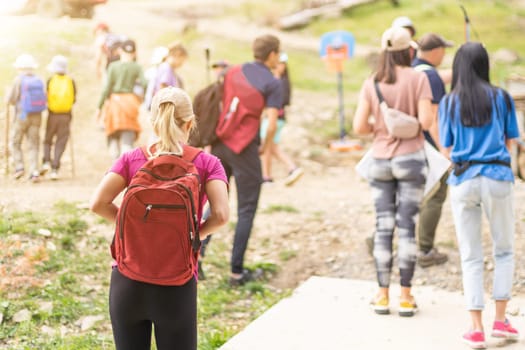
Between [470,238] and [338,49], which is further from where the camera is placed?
[338,49]

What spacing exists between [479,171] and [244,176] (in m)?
2.18

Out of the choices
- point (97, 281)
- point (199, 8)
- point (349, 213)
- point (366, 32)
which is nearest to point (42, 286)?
point (97, 281)

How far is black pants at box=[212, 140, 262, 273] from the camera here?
607 cm

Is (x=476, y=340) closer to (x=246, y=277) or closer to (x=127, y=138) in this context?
(x=246, y=277)

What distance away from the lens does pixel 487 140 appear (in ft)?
14.5

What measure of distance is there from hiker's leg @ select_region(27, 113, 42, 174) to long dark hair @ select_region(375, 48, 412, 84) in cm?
577

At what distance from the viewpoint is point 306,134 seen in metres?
14.5

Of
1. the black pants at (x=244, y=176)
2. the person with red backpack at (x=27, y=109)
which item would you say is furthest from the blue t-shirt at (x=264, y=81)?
the person with red backpack at (x=27, y=109)

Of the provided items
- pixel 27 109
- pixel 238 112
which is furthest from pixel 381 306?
pixel 27 109

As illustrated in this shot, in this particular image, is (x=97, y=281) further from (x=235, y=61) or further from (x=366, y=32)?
(x=366, y=32)

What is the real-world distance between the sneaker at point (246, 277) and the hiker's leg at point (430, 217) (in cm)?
144

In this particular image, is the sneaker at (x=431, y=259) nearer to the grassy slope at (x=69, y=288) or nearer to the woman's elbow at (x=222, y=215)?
the grassy slope at (x=69, y=288)

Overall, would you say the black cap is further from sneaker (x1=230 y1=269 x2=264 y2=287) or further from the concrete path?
sneaker (x1=230 y1=269 x2=264 y2=287)

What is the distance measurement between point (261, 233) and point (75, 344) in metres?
3.59
